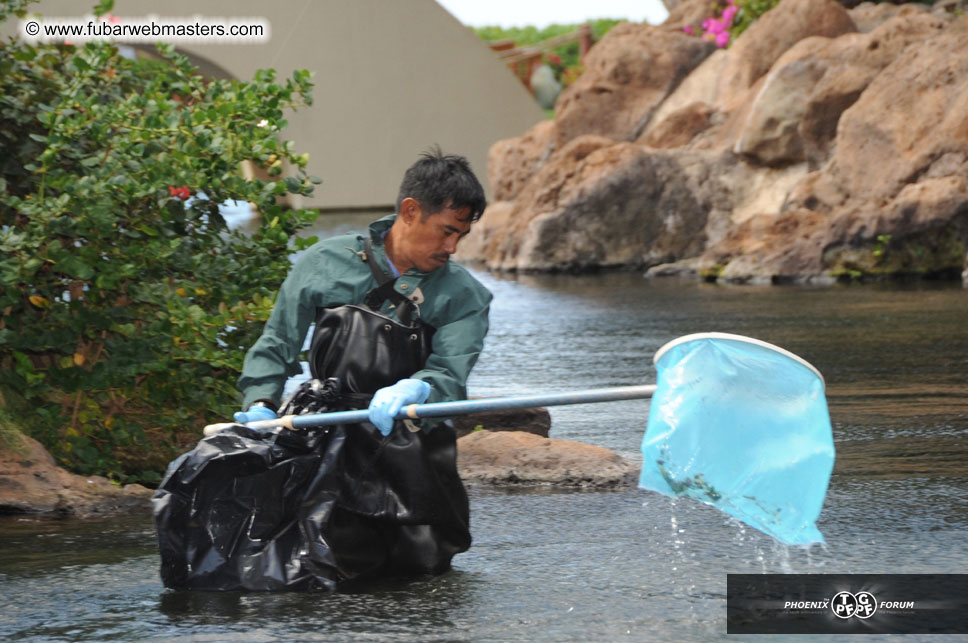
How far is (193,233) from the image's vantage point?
19.8 feet

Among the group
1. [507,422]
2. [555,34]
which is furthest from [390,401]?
[555,34]

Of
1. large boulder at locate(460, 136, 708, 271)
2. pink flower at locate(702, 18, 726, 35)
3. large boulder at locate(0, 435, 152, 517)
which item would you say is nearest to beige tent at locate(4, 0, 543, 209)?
pink flower at locate(702, 18, 726, 35)

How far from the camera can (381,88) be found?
3453 centimetres

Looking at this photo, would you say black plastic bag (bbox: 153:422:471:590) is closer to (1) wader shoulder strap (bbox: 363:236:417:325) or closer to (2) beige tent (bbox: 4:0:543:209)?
(1) wader shoulder strap (bbox: 363:236:417:325)

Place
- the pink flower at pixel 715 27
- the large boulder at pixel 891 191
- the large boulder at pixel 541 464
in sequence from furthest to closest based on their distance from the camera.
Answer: the pink flower at pixel 715 27 → the large boulder at pixel 891 191 → the large boulder at pixel 541 464

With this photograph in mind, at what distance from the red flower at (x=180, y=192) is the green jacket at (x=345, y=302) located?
5.78 ft

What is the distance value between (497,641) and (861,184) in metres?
13.9

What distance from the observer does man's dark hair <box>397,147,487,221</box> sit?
158 inches

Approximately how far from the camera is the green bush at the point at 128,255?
219 inches

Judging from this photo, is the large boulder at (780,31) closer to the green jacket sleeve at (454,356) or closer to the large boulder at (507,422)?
the large boulder at (507,422)

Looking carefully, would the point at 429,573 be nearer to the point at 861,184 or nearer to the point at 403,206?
the point at 403,206

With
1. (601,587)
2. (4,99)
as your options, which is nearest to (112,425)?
(4,99)

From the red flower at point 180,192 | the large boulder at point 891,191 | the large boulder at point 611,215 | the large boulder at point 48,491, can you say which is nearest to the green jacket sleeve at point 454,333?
the large boulder at point 48,491

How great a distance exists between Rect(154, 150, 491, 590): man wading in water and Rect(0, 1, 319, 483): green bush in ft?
5.20
